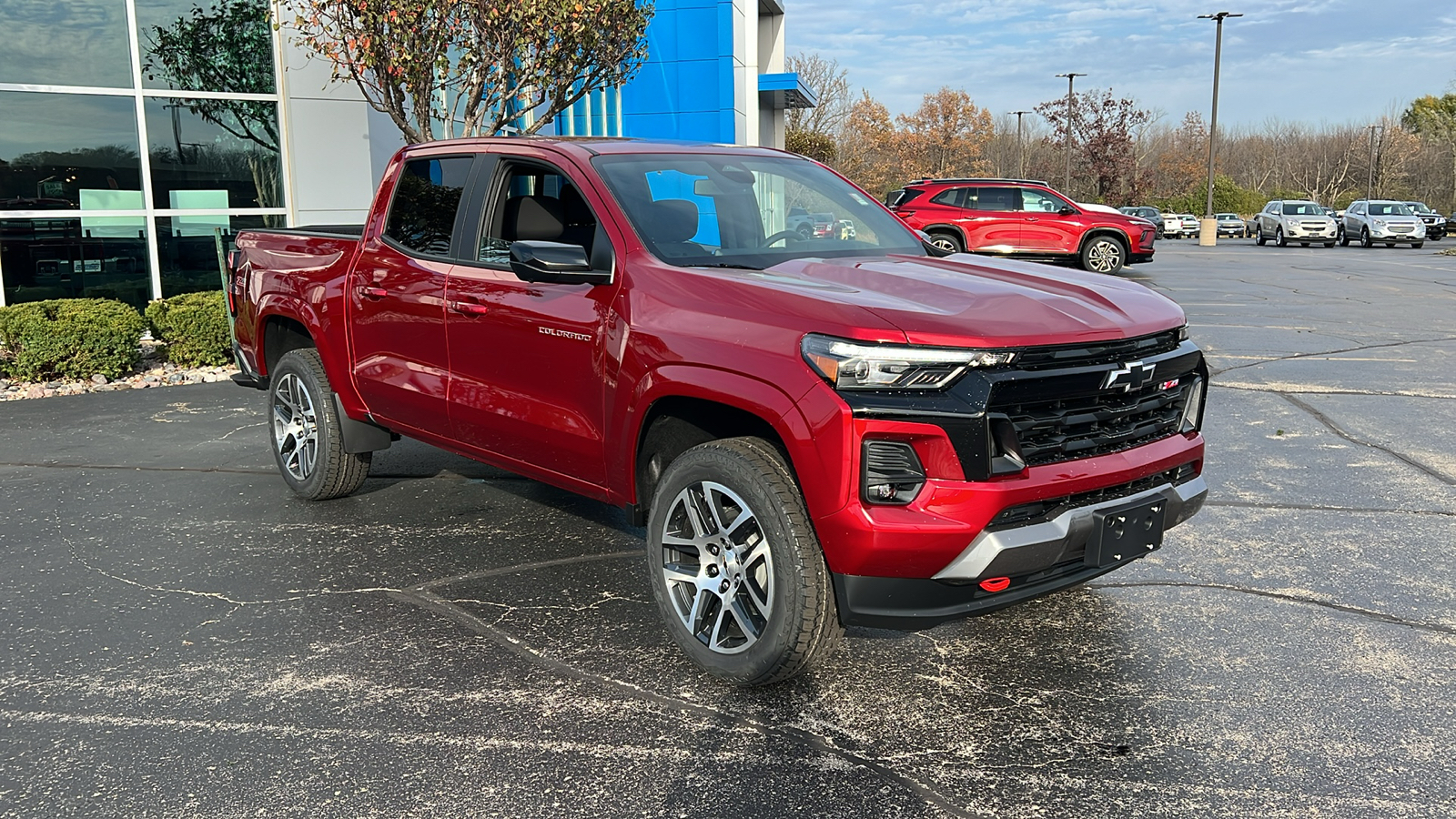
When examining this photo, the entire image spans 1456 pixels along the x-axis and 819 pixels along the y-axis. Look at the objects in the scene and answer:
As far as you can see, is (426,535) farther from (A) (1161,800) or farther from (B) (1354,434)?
(B) (1354,434)

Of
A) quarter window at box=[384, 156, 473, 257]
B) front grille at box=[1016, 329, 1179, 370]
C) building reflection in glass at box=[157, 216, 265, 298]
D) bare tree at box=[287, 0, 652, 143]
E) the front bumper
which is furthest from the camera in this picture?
building reflection in glass at box=[157, 216, 265, 298]

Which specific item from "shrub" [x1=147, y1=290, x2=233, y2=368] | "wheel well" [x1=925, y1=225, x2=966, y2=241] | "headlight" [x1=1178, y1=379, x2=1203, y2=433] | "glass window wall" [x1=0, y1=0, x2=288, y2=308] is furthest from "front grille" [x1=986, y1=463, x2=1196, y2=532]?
"wheel well" [x1=925, y1=225, x2=966, y2=241]

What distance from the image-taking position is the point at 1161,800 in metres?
3.17

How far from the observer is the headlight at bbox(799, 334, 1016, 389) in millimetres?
3406

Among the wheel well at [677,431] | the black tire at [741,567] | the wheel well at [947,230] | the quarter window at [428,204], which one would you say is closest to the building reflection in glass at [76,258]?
the quarter window at [428,204]

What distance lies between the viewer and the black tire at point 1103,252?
23.1 m

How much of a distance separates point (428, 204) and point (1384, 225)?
4110 centimetres

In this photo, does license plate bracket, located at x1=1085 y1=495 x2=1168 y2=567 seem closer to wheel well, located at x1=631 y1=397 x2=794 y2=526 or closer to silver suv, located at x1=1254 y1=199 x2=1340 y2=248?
wheel well, located at x1=631 y1=397 x2=794 y2=526

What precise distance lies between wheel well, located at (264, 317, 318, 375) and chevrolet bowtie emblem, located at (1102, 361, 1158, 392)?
4690 mm

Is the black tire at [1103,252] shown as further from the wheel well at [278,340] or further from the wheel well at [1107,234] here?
the wheel well at [278,340]

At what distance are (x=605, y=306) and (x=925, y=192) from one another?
21020 millimetres

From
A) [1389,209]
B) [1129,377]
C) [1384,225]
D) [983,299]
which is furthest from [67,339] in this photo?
[1389,209]

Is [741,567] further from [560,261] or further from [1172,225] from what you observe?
[1172,225]

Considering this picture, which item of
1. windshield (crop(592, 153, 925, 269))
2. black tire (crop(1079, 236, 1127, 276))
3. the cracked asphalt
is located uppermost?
windshield (crop(592, 153, 925, 269))
